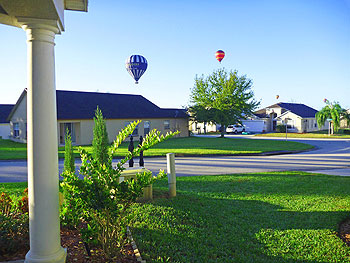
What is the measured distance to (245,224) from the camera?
584cm

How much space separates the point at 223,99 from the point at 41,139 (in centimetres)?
3287

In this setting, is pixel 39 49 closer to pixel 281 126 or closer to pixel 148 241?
pixel 148 241

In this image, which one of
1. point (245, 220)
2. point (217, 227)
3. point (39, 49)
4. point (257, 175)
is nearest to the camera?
point (39, 49)

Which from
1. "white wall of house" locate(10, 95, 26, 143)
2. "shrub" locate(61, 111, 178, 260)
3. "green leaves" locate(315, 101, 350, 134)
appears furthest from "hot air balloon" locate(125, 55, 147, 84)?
"green leaves" locate(315, 101, 350, 134)

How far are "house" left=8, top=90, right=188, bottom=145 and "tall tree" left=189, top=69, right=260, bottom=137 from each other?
344cm

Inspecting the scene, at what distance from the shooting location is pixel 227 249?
15.4 feet

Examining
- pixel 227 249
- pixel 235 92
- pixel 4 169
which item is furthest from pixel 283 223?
pixel 235 92

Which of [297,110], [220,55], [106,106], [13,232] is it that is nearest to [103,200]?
[13,232]

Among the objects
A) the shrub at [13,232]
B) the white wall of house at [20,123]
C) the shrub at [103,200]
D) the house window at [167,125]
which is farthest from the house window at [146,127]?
the shrub at [103,200]

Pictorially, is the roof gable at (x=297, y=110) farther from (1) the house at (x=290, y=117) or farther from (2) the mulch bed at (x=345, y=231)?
(2) the mulch bed at (x=345, y=231)

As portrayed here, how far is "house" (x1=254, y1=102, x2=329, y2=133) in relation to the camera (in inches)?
2055

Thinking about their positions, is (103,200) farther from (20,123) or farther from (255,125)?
(255,125)

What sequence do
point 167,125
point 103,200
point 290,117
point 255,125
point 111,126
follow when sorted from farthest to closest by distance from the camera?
point 255,125, point 290,117, point 167,125, point 111,126, point 103,200

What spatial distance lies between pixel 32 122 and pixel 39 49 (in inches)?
31.4
